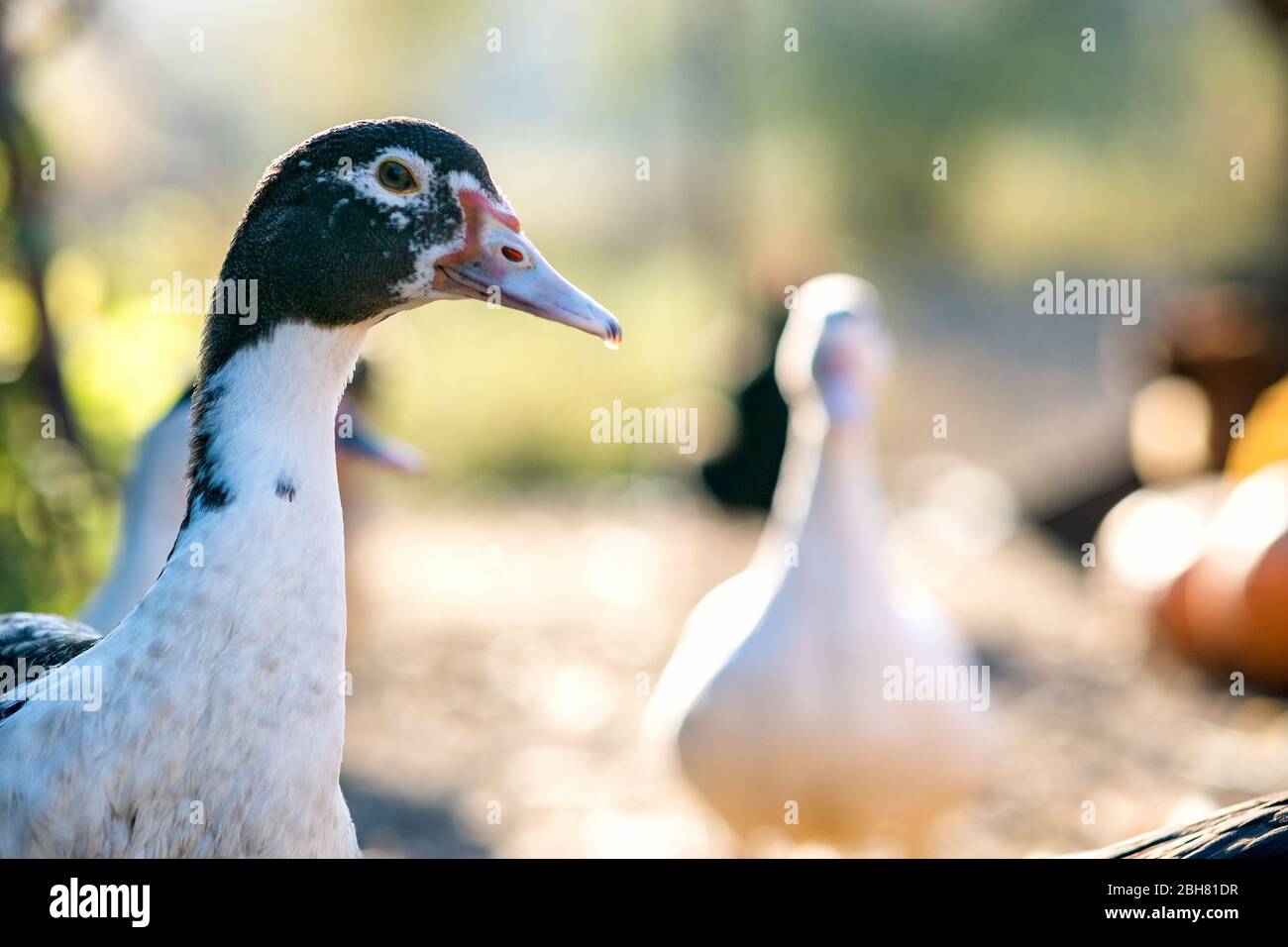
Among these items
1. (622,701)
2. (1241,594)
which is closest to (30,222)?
(622,701)

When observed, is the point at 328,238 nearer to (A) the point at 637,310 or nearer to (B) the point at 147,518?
(B) the point at 147,518

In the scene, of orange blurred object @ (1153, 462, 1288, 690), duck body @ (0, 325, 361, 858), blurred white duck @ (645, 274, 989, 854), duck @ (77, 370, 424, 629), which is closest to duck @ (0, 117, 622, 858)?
duck body @ (0, 325, 361, 858)

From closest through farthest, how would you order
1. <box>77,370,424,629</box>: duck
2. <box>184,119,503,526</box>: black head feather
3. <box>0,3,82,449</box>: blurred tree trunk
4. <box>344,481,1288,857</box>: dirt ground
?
<box>184,119,503,526</box>: black head feather < <box>77,370,424,629</box>: duck < <box>0,3,82,449</box>: blurred tree trunk < <box>344,481,1288,857</box>: dirt ground

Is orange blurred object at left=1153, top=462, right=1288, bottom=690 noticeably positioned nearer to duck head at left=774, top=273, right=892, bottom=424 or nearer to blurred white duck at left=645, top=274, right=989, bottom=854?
blurred white duck at left=645, top=274, right=989, bottom=854

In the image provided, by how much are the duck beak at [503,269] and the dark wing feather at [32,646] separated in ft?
2.40

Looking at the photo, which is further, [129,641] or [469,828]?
[469,828]

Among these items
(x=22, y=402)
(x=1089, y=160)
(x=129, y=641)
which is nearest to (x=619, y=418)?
(x=22, y=402)

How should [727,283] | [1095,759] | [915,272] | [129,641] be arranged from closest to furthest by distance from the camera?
[129,641] < [1095,759] < [727,283] < [915,272]

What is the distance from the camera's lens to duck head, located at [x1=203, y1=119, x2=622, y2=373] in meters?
1.89

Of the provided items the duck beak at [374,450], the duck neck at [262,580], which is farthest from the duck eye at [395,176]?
the duck beak at [374,450]

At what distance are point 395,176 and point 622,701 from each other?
13.4 feet

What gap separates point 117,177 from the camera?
5.39 meters

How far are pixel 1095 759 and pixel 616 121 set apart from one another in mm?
11943
